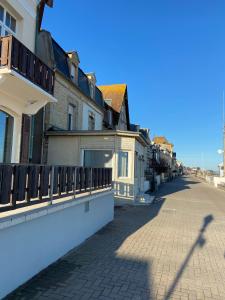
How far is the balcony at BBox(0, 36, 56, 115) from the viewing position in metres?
6.13

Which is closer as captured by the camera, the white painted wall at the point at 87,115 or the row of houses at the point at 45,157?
the row of houses at the point at 45,157

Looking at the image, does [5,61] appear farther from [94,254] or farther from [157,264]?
[157,264]

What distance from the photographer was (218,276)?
5.48 metres

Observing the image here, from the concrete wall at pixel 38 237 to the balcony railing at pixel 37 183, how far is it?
0.22 meters

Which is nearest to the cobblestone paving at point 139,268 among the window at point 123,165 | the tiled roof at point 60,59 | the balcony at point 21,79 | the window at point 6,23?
the balcony at point 21,79

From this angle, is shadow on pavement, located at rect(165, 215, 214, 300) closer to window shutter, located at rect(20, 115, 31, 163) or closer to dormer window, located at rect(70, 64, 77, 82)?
window shutter, located at rect(20, 115, 31, 163)

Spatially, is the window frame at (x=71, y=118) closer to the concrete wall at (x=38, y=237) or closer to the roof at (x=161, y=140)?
the concrete wall at (x=38, y=237)

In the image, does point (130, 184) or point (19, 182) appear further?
point (130, 184)

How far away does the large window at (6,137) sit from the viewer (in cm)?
838

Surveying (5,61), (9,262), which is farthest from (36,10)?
(9,262)

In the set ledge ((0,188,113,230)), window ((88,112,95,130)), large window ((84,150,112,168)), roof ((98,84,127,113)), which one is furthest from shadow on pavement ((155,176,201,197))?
ledge ((0,188,113,230))

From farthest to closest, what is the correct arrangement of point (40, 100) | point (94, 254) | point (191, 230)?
point (191, 230), point (40, 100), point (94, 254)

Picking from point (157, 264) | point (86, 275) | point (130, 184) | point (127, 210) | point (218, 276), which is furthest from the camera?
point (130, 184)

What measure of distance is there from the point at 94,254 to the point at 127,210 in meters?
6.80
